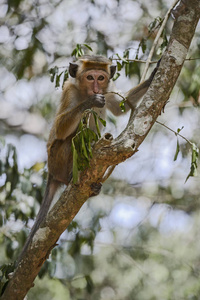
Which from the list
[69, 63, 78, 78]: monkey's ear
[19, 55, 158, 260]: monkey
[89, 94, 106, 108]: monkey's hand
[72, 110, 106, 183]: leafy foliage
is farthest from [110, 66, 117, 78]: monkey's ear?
[72, 110, 106, 183]: leafy foliage

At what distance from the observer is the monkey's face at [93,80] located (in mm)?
5422

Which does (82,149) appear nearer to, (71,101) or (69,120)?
(69,120)

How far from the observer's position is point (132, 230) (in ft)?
33.6

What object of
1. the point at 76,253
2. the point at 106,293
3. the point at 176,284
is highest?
the point at 76,253

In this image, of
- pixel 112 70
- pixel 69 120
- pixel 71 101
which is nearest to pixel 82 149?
pixel 69 120

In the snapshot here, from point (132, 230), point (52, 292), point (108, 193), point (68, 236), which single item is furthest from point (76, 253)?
point (132, 230)

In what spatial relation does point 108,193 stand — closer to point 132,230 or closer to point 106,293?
point 132,230

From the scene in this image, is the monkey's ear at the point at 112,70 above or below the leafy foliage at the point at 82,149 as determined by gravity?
below

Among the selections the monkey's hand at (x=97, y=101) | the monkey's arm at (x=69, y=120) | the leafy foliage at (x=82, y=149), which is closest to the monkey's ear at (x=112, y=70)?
the monkey's arm at (x=69, y=120)

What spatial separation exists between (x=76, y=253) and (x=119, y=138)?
3.80 meters

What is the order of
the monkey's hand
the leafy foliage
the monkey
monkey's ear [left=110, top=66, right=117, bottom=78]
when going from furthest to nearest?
monkey's ear [left=110, top=66, right=117, bottom=78], the monkey, the monkey's hand, the leafy foliage

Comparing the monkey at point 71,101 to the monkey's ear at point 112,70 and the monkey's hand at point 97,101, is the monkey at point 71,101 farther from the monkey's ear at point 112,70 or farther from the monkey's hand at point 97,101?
the monkey's hand at point 97,101

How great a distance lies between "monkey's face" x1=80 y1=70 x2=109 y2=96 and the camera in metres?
5.42

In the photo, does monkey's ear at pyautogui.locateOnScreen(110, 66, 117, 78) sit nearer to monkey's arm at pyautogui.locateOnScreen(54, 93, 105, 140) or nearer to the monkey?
the monkey
